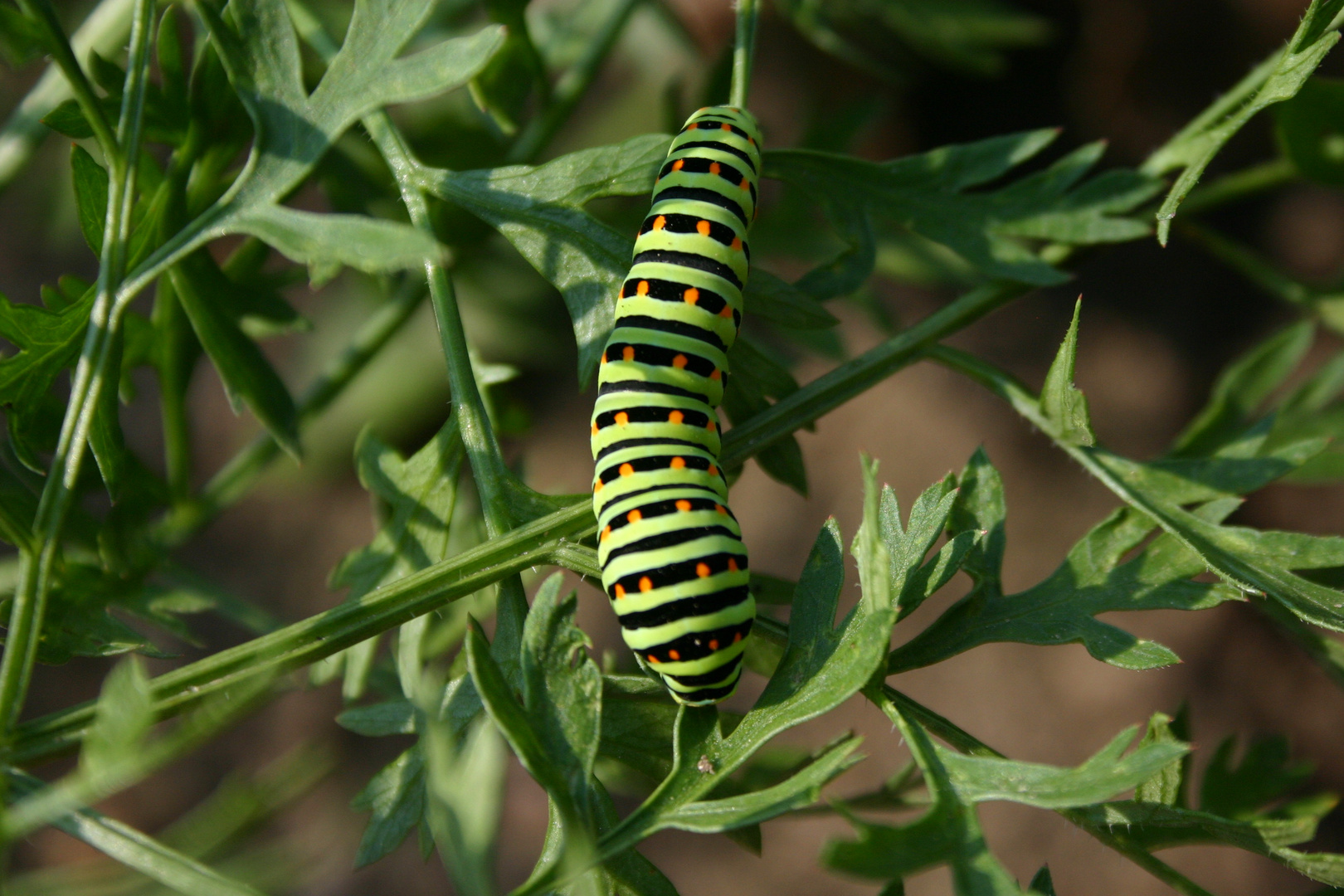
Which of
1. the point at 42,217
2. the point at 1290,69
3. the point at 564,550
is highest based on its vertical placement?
the point at 42,217

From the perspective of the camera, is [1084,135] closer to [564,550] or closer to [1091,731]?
[1091,731]

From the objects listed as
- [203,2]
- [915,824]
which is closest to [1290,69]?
[915,824]

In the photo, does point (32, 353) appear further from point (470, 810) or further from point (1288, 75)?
point (1288, 75)

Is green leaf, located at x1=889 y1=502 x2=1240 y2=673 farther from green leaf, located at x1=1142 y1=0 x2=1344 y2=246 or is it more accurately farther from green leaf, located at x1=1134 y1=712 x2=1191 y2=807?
green leaf, located at x1=1142 y1=0 x2=1344 y2=246

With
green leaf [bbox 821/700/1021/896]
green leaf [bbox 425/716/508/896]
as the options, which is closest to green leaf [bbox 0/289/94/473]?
green leaf [bbox 425/716/508/896]

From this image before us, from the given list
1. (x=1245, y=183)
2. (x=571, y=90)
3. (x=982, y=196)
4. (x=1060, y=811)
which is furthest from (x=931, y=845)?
(x=1245, y=183)

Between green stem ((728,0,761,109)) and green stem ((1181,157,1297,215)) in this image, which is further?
green stem ((1181,157,1297,215))

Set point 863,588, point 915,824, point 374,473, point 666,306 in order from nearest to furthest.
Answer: point 915,824 < point 863,588 < point 666,306 < point 374,473

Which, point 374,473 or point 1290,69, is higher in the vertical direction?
point 1290,69
